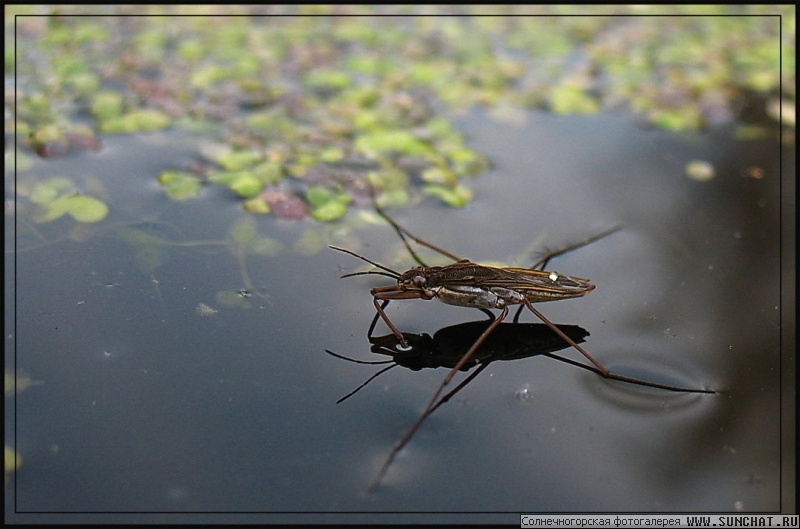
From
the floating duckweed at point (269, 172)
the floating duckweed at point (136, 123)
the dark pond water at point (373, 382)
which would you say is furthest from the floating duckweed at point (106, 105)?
the floating duckweed at point (269, 172)

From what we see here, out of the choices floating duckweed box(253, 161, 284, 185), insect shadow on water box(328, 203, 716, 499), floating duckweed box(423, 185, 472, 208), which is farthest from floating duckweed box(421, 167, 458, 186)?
insect shadow on water box(328, 203, 716, 499)

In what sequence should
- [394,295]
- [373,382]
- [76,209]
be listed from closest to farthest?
[373,382] < [394,295] < [76,209]

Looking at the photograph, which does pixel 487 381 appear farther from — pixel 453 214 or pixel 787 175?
pixel 787 175

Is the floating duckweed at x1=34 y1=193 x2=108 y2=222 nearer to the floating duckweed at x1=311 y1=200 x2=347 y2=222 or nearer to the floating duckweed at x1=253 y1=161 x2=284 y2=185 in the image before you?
the floating duckweed at x1=253 y1=161 x2=284 y2=185

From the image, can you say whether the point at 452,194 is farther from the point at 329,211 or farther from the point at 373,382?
the point at 373,382

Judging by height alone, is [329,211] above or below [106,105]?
below

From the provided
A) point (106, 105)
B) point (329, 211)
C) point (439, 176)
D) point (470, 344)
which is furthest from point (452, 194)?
point (106, 105)

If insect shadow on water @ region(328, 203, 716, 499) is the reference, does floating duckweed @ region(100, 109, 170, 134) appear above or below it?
above

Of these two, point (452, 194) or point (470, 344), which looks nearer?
point (470, 344)

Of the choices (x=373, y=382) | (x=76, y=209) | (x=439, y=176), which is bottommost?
(x=373, y=382)

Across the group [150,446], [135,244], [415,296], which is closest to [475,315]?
[415,296]
